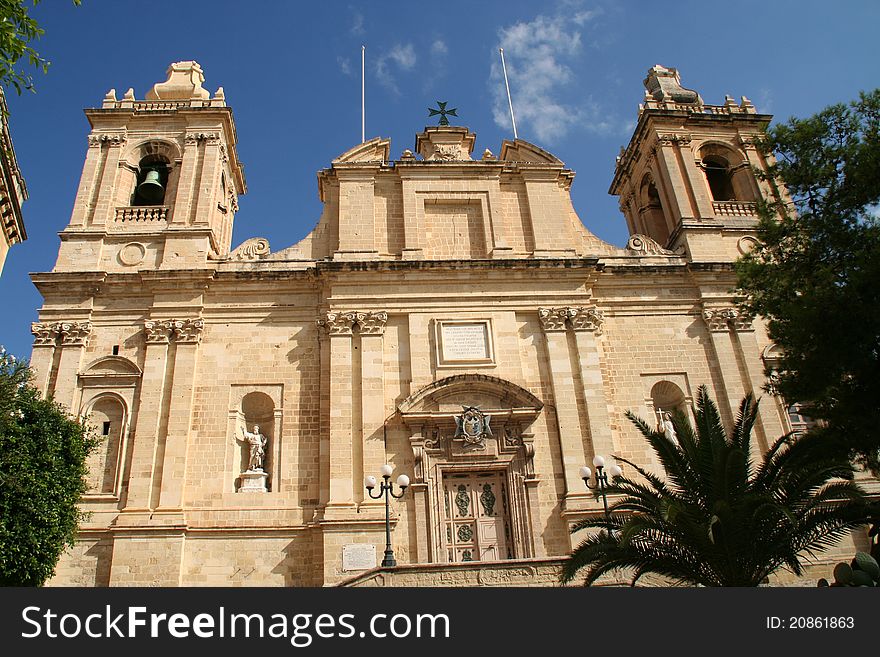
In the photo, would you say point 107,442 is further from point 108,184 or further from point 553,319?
point 553,319

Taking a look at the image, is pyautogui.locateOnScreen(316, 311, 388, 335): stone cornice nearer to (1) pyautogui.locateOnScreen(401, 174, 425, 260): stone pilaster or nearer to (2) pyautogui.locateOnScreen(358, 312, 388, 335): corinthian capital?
(2) pyautogui.locateOnScreen(358, 312, 388, 335): corinthian capital

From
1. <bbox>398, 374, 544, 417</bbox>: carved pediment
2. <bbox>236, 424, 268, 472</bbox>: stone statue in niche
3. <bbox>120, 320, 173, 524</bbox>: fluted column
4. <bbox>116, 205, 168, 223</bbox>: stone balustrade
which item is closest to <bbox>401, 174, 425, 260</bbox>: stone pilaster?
<bbox>398, 374, 544, 417</bbox>: carved pediment

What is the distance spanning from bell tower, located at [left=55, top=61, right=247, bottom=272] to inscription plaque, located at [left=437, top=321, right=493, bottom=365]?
750cm

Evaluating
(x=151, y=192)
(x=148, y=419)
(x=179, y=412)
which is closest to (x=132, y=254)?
(x=151, y=192)

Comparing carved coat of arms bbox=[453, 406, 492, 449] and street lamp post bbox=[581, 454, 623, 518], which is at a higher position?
carved coat of arms bbox=[453, 406, 492, 449]

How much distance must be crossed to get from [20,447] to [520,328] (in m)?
12.7

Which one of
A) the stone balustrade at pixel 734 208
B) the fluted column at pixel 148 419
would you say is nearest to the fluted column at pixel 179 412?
the fluted column at pixel 148 419

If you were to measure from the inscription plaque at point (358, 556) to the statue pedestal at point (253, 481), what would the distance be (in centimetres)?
288

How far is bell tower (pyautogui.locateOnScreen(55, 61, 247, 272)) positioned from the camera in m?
20.5

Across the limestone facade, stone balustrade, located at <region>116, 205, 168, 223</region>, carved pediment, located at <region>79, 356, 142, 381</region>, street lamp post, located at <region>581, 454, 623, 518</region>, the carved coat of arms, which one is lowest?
street lamp post, located at <region>581, 454, 623, 518</region>
